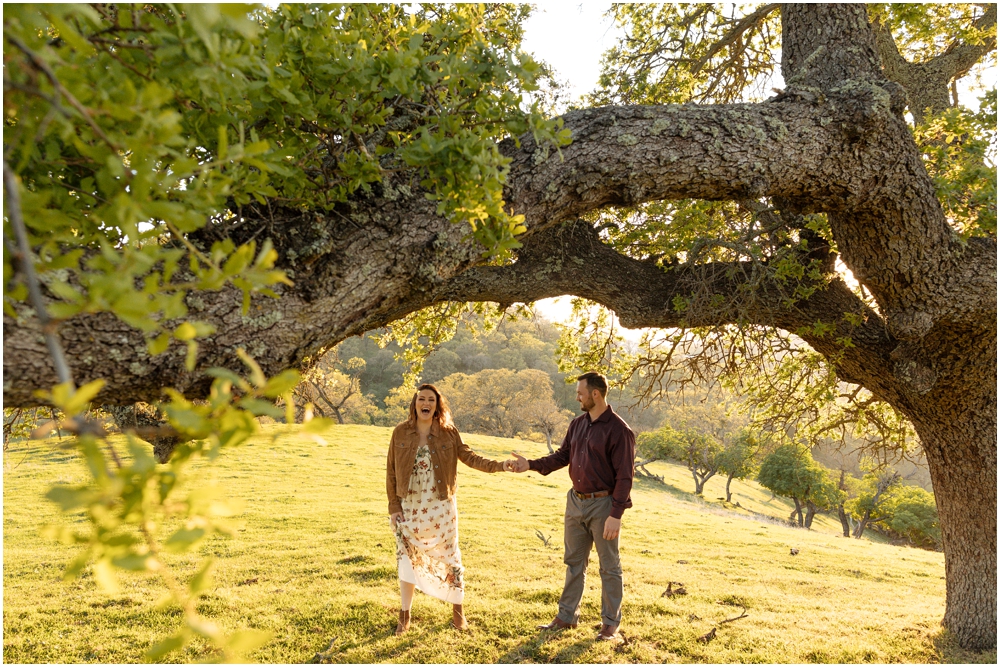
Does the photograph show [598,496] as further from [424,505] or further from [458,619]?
[458,619]

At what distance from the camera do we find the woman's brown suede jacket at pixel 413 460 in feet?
16.9

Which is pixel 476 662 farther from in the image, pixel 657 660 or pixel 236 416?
pixel 236 416

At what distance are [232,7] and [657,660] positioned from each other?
17.9ft

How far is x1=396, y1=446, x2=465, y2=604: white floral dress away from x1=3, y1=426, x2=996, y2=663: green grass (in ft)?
1.63

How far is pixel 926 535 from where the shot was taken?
81.2 ft

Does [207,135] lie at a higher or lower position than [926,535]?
higher

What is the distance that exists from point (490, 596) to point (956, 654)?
4.50m

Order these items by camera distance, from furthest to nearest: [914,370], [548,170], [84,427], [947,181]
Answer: [914,370]
[947,181]
[548,170]
[84,427]

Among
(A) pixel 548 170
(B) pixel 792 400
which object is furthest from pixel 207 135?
(B) pixel 792 400

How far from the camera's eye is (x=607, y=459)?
512 cm

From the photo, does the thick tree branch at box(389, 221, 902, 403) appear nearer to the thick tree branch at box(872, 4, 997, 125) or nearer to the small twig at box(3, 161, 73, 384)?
the thick tree branch at box(872, 4, 997, 125)

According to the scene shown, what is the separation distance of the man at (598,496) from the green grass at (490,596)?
0.97 feet

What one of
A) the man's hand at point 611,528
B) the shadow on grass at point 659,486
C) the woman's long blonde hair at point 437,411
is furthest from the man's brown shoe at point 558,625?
the shadow on grass at point 659,486

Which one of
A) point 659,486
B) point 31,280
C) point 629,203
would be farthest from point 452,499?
point 659,486
